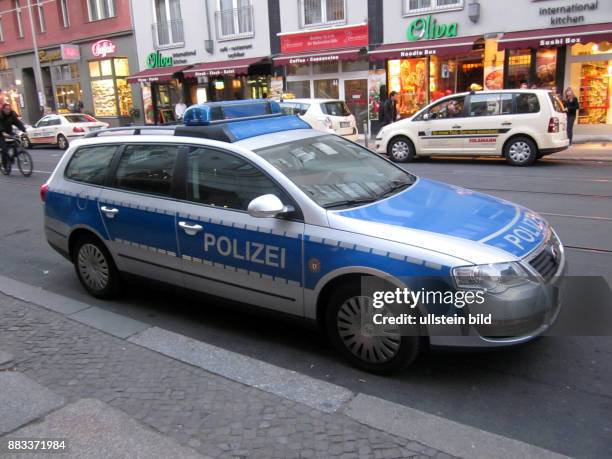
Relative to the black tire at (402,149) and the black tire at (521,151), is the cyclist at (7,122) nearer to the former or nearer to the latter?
the black tire at (402,149)

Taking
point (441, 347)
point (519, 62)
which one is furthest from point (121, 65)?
point (441, 347)

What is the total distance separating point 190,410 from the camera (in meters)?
3.33

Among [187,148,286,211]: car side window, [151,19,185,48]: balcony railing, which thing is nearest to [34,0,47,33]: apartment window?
[151,19,185,48]: balcony railing

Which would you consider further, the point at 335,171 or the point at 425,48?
the point at 425,48

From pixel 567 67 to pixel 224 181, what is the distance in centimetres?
1644

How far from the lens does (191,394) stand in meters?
3.52

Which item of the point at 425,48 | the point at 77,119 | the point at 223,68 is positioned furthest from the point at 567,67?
the point at 77,119

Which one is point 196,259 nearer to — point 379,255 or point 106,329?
point 106,329

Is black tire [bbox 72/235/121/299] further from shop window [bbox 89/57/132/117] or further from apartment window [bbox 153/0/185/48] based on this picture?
shop window [bbox 89/57/132/117]

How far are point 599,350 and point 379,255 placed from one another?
5.98 ft

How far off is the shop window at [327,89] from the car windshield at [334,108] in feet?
19.1

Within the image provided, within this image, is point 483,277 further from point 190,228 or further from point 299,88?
point 299,88

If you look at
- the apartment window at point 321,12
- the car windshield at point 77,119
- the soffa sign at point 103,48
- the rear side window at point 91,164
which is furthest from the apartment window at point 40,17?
the rear side window at point 91,164

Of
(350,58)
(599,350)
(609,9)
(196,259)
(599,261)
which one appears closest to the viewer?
(599,350)
